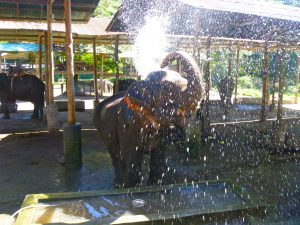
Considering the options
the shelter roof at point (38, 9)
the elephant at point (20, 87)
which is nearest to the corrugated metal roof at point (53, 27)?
the shelter roof at point (38, 9)

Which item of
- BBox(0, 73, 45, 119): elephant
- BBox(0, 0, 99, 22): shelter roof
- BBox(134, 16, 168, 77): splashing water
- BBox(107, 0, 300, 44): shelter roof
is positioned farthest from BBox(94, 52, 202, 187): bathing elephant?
BBox(0, 73, 45, 119): elephant

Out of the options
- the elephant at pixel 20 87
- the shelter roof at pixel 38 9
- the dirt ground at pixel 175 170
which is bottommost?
the dirt ground at pixel 175 170

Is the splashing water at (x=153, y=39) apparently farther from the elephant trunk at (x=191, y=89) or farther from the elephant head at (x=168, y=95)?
the elephant trunk at (x=191, y=89)

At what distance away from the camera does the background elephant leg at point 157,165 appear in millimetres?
5477

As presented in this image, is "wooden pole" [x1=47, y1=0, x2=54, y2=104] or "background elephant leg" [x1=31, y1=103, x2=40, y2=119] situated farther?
"background elephant leg" [x1=31, y1=103, x2=40, y2=119]

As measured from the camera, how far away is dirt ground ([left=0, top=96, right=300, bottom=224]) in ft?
18.2

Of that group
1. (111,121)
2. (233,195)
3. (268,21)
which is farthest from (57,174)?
(268,21)

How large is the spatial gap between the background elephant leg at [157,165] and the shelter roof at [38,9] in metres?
5.57

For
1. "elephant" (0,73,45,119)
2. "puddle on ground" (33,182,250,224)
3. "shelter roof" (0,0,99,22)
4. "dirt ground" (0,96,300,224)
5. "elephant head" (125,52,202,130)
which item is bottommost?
"dirt ground" (0,96,300,224)

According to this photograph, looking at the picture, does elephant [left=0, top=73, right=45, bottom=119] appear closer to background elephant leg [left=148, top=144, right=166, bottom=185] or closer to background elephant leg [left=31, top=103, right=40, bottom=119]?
background elephant leg [left=31, top=103, right=40, bottom=119]

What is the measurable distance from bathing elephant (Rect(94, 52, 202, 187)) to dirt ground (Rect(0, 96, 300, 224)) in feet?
3.10

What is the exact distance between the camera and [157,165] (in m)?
5.52

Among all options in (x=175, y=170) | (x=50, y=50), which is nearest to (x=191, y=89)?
(x=175, y=170)

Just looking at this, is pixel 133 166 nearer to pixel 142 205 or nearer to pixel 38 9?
pixel 142 205
